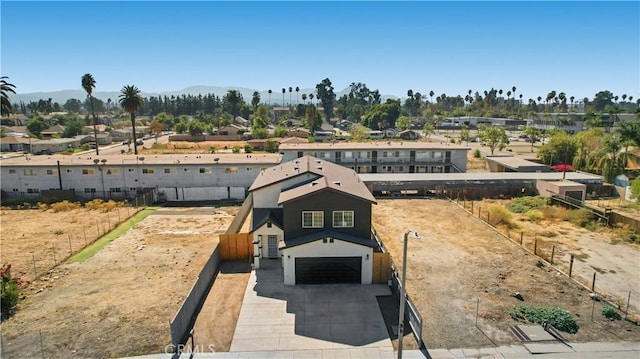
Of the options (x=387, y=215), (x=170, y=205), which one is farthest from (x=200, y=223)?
(x=387, y=215)

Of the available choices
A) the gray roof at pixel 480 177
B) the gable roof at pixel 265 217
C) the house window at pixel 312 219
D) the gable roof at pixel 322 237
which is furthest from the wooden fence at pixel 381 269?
the gray roof at pixel 480 177

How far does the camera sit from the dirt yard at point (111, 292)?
59.6ft

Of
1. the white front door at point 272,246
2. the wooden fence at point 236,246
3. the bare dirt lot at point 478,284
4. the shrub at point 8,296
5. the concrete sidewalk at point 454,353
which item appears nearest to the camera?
the concrete sidewalk at point 454,353

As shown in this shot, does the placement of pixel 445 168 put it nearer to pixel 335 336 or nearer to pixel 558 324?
pixel 558 324

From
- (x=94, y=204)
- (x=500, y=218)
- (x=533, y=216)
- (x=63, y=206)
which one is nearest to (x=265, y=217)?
(x=500, y=218)

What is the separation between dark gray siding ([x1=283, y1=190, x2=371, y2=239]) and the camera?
2447cm

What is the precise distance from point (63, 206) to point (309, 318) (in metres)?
36.0

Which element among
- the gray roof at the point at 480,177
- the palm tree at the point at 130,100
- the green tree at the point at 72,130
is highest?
the palm tree at the point at 130,100

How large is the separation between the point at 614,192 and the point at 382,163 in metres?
29.8

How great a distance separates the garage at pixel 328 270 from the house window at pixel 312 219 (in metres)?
2.14

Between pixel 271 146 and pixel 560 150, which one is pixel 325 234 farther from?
pixel 271 146

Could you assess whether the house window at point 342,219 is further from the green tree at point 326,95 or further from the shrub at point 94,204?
the green tree at point 326,95

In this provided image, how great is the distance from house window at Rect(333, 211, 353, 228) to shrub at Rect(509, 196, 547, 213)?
83.3 feet

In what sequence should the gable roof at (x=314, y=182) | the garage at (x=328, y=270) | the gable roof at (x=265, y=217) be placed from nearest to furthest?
the garage at (x=328, y=270) < the gable roof at (x=314, y=182) < the gable roof at (x=265, y=217)
